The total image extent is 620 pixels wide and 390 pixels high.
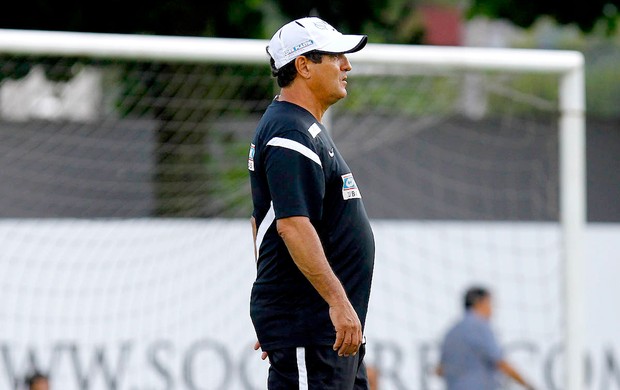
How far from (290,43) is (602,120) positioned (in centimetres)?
711

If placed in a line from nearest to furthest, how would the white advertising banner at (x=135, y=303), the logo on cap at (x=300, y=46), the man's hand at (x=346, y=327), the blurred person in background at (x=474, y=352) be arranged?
the man's hand at (x=346, y=327) < the logo on cap at (x=300, y=46) < the white advertising banner at (x=135, y=303) < the blurred person in background at (x=474, y=352)

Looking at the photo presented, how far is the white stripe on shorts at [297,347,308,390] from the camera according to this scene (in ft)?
15.6

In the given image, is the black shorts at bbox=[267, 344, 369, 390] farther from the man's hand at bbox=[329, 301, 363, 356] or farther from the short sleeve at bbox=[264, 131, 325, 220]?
the short sleeve at bbox=[264, 131, 325, 220]

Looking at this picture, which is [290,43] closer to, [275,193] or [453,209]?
[275,193]

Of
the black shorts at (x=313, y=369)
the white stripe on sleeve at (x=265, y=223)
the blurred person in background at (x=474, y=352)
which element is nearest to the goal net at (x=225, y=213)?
the blurred person in background at (x=474, y=352)

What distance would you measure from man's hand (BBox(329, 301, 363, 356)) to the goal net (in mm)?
3769

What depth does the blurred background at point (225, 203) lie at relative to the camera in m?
9.40

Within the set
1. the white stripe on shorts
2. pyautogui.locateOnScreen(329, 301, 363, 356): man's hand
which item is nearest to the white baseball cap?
pyautogui.locateOnScreen(329, 301, 363, 356): man's hand

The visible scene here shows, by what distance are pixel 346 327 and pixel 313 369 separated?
26cm

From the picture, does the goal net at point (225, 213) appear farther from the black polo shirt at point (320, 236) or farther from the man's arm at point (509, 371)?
the black polo shirt at point (320, 236)

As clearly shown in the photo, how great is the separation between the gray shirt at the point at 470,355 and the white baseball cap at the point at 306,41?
5342mm

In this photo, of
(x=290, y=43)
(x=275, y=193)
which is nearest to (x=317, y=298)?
(x=275, y=193)

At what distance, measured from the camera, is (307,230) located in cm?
458

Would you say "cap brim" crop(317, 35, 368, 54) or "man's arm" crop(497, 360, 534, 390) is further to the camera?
"man's arm" crop(497, 360, 534, 390)
